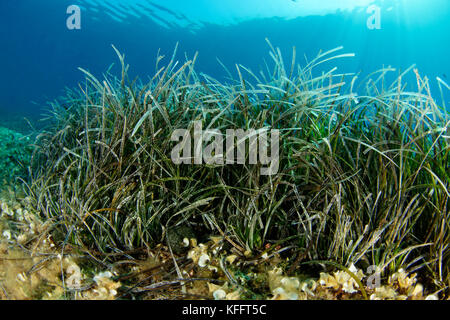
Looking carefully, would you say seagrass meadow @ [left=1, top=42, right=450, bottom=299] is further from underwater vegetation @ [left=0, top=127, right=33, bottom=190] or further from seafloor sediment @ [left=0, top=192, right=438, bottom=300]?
underwater vegetation @ [left=0, top=127, right=33, bottom=190]

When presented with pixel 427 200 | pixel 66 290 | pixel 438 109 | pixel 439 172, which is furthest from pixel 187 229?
pixel 438 109

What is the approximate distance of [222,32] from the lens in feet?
253

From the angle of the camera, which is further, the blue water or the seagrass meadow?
the blue water

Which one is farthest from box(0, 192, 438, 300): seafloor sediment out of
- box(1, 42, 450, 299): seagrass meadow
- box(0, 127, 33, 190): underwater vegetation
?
box(0, 127, 33, 190): underwater vegetation

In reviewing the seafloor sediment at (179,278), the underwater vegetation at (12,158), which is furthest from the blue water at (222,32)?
the seafloor sediment at (179,278)

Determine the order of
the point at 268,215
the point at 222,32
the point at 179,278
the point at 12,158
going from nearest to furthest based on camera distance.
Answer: the point at 179,278 < the point at 268,215 < the point at 12,158 < the point at 222,32

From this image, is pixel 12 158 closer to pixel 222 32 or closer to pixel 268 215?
pixel 268 215

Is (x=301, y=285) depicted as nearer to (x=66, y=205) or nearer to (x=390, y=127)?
(x=390, y=127)

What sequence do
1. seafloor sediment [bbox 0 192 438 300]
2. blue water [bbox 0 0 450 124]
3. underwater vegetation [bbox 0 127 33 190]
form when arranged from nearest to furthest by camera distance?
1. seafloor sediment [bbox 0 192 438 300]
2. underwater vegetation [bbox 0 127 33 190]
3. blue water [bbox 0 0 450 124]

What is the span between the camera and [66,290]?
1614mm

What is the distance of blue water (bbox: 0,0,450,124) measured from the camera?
202 ft

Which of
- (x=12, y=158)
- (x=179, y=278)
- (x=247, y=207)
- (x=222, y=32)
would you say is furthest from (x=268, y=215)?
(x=222, y=32)

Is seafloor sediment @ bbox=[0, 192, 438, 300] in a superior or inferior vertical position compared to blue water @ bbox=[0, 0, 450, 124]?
inferior
